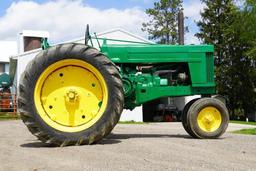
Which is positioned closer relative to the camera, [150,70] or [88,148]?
[88,148]

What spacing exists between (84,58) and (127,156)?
2660 mm

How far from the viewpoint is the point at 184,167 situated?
22.7 ft

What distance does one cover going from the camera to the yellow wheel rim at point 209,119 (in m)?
11.0

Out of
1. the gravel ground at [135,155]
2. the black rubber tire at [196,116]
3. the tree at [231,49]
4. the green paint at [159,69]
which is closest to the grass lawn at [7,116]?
the green paint at [159,69]

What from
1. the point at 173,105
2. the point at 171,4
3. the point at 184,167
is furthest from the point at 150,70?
the point at 171,4

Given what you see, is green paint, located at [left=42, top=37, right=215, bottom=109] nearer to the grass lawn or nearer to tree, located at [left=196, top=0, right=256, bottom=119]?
the grass lawn

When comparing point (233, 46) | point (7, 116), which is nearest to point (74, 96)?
point (7, 116)

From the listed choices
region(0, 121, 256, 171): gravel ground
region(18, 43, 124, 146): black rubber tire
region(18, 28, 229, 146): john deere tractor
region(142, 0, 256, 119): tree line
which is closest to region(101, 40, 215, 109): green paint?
region(18, 28, 229, 146): john deere tractor

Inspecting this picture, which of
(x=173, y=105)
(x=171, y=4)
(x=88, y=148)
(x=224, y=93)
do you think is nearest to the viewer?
(x=88, y=148)

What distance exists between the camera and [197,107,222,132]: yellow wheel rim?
11016 millimetres

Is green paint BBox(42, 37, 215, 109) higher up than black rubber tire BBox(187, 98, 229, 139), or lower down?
higher up

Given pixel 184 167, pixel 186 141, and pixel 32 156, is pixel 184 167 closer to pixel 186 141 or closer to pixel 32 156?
pixel 32 156

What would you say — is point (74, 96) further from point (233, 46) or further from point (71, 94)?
point (233, 46)

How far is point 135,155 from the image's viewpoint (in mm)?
8008
